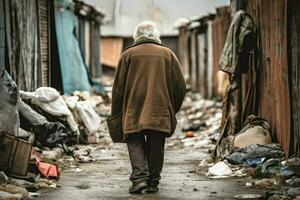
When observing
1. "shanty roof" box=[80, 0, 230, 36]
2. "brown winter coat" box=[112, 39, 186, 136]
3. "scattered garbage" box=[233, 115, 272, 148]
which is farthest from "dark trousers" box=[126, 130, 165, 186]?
"shanty roof" box=[80, 0, 230, 36]

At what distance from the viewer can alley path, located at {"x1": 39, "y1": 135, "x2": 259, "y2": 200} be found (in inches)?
305

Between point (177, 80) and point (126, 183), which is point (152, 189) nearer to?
point (126, 183)

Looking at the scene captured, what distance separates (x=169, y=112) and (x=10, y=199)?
2138 millimetres

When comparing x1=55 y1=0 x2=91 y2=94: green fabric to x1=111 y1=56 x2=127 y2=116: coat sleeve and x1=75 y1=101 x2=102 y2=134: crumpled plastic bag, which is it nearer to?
x1=75 y1=101 x2=102 y2=134: crumpled plastic bag

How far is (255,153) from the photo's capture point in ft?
31.9

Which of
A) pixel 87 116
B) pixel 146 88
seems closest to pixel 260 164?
pixel 146 88

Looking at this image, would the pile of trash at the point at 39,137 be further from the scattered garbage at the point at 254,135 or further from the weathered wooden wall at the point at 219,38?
the weathered wooden wall at the point at 219,38

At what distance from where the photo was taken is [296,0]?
9.09m

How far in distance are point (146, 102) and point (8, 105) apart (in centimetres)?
237

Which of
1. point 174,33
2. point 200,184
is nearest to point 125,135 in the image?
point 200,184

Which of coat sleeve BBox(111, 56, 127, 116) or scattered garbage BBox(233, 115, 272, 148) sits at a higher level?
coat sleeve BBox(111, 56, 127, 116)

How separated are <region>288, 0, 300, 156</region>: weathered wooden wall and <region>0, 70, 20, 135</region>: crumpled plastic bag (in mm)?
3852

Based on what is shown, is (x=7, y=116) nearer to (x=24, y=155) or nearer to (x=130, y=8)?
(x=24, y=155)

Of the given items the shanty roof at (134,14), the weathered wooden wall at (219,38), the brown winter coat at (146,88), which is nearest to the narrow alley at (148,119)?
the brown winter coat at (146,88)
